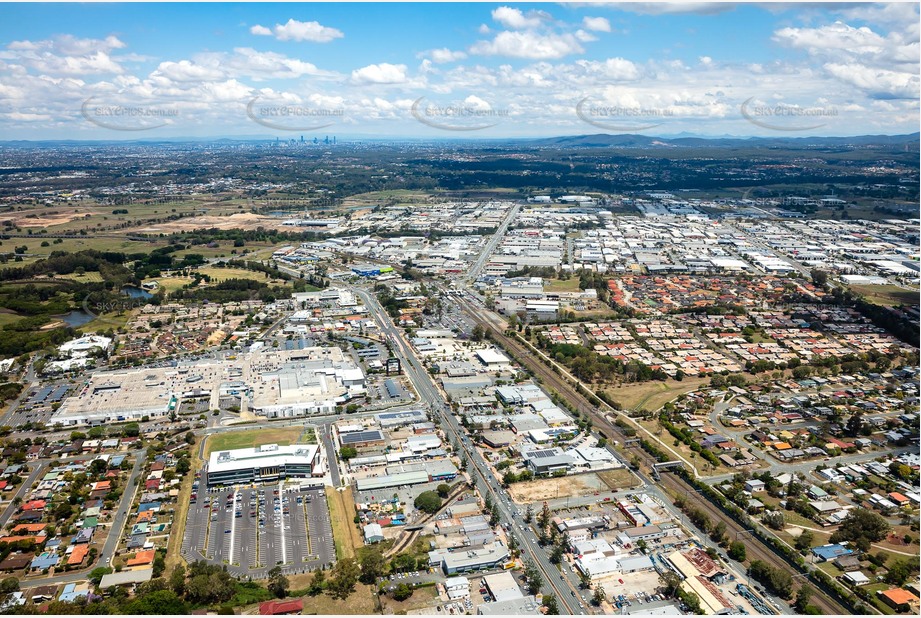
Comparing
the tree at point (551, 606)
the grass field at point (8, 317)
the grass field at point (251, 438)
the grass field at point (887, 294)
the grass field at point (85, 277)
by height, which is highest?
the grass field at point (887, 294)

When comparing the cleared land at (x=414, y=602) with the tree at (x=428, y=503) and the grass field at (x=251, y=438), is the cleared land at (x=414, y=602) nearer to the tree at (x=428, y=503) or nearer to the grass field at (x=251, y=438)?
the tree at (x=428, y=503)

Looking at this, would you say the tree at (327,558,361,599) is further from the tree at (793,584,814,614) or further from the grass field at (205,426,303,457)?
the tree at (793,584,814,614)

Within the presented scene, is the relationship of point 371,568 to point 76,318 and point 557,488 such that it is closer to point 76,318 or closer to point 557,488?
point 557,488

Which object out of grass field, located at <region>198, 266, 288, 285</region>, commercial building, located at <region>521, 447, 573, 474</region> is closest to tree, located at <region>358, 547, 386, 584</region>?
commercial building, located at <region>521, 447, 573, 474</region>

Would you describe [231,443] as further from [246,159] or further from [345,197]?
[246,159]

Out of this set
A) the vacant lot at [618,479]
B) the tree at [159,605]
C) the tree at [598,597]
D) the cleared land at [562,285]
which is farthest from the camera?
the cleared land at [562,285]

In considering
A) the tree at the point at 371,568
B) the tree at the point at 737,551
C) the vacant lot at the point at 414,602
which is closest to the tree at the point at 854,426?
the tree at the point at 737,551
